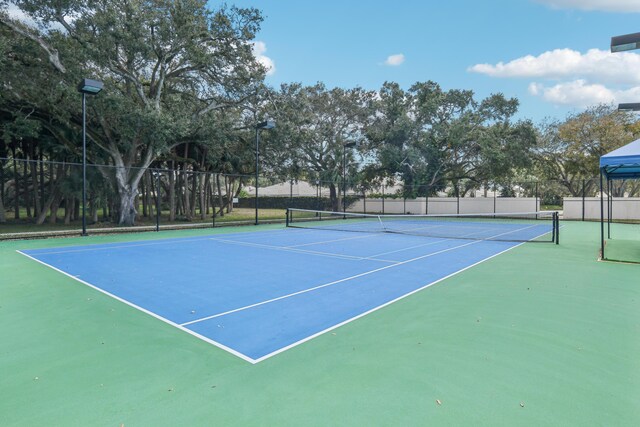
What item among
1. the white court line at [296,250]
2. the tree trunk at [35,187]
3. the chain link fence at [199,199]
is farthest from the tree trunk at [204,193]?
the white court line at [296,250]

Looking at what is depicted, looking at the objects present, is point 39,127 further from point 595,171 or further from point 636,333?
point 595,171

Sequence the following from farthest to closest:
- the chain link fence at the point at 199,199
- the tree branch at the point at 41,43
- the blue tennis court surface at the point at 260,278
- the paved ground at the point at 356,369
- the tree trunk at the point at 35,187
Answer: the tree trunk at the point at 35,187, the chain link fence at the point at 199,199, the tree branch at the point at 41,43, the blue tennis court surface at the point at 260,278, the paved ground at the point at 356,369

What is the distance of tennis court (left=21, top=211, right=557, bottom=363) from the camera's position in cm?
427

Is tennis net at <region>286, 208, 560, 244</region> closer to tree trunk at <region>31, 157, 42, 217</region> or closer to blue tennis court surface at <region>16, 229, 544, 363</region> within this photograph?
blue tennis court surface at <region>16, 229, 544, 363</region>

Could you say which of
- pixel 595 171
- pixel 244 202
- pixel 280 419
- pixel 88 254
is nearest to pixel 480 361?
pixel 280 419

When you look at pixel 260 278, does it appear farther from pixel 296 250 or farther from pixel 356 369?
pixel 356 369

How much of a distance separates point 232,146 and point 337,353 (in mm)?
21677

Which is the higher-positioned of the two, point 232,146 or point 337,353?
point 232,146

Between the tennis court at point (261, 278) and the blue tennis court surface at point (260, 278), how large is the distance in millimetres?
15

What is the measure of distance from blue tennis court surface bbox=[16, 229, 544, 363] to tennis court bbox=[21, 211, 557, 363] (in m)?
0.01

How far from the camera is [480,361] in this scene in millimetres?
3293

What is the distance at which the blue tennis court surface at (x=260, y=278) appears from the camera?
168 inches

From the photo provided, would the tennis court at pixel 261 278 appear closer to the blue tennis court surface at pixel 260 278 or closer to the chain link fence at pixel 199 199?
the blue tennis court surface at pixel 260 278

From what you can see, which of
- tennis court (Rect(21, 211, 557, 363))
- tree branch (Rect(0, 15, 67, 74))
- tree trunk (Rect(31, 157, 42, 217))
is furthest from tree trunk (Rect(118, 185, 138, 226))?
tennis court (Rect(21, 211, 557, 363))
